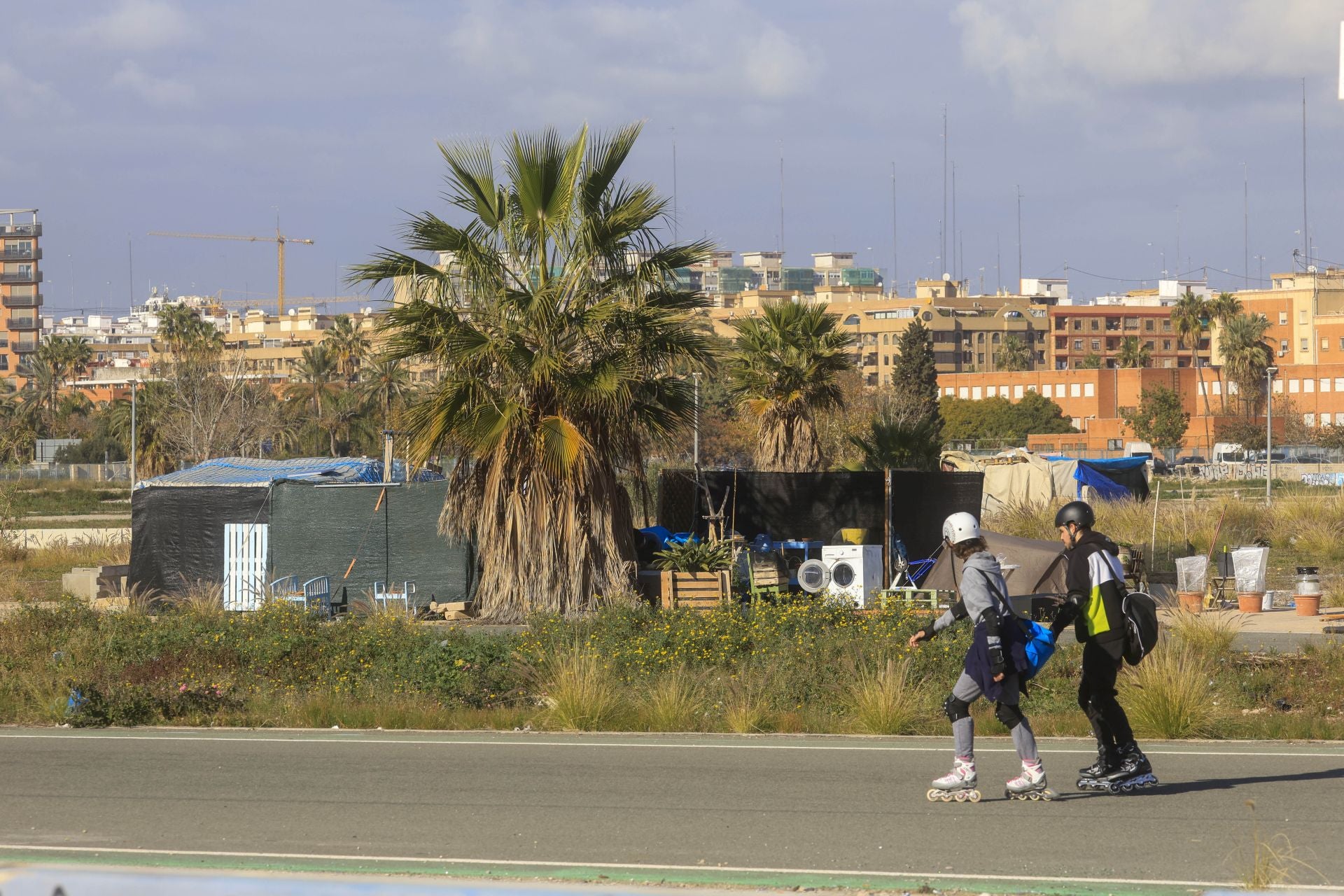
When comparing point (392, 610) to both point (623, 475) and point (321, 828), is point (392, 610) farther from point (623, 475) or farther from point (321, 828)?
point (321, 828)

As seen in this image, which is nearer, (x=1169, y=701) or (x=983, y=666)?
(x=983, y=666)

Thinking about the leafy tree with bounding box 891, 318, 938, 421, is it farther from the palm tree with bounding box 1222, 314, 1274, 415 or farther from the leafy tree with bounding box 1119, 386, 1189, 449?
the palm tree with bounding box 1222, 314, 1274, 415

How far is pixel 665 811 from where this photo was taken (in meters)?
9.38

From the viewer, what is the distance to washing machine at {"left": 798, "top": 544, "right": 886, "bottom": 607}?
72.0ft

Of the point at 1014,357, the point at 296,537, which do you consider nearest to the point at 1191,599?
the point at 296,537

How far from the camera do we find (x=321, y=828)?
8.98 meters

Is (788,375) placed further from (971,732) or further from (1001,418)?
(1001,418)

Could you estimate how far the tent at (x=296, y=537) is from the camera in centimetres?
2319

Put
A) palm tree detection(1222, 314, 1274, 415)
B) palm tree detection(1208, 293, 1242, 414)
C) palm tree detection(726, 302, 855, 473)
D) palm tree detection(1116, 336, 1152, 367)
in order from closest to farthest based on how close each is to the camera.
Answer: palm tree detection(726, 302, 855, 473) → palm tree detection(1222, 314, 1274, 415) → palm tree detection(1208, 293, 1242, 414) → palm tree detection(1116, 336, 1152, 367)

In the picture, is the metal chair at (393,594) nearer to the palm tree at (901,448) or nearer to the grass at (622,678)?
the grass at (622,678)

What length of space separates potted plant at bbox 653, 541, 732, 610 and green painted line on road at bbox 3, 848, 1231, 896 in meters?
13.1

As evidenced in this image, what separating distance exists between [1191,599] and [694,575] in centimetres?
706

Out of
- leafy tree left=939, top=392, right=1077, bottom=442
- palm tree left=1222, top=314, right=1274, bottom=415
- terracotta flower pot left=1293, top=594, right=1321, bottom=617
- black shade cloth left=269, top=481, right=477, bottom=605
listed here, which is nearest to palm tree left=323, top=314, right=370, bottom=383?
leafy tree left=939, top=392, right=1077, bottom=442

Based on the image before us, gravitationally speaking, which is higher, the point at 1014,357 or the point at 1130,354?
the point at 1014,357
